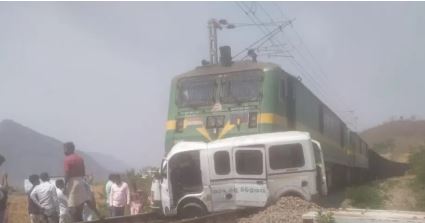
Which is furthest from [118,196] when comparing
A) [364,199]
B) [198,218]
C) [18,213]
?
[18,213]

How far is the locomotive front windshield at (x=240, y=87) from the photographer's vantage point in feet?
42.1

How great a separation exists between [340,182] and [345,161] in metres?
1.70

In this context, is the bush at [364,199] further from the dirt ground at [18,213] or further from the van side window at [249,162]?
the dirt ground at [18,213]

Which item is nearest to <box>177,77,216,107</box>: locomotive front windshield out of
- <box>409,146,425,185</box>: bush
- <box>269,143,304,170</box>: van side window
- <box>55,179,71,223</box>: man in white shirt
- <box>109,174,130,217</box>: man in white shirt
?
<box>109,174,130,217</box>: man in white shirt

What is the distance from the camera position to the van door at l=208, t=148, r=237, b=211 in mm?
10625

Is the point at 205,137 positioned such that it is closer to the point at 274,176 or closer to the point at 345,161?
the point at 274,176

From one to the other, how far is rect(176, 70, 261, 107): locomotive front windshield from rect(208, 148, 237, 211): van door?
238cm

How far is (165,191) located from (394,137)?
260 feet

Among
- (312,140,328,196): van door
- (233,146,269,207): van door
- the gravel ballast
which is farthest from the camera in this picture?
(312,140,328,196): van door

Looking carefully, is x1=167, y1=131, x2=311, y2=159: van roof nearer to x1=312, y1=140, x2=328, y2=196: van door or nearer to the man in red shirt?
x1=312, y1=140, x2=328, y2=196: van door

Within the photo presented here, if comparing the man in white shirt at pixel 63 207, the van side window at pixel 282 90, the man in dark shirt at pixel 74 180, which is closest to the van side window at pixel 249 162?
the van side window at pixel 282 90

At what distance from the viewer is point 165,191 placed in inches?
444

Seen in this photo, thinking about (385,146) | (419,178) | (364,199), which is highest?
(419,178)

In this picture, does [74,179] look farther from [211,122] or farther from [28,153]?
[28,153]
